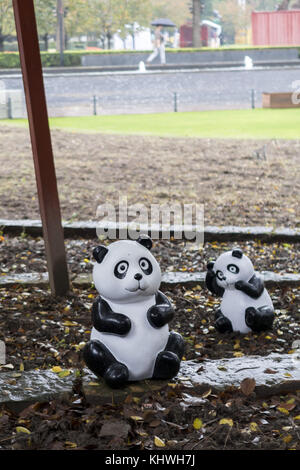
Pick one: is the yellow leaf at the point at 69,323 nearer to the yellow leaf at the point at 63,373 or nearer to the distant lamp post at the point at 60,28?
the yellow leaf at the point at 63,373

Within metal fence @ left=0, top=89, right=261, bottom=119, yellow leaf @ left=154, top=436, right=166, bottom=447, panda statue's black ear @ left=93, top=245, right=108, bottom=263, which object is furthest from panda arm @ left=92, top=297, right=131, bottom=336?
metal fence @ left=0, top=89, right=261, bottom=119

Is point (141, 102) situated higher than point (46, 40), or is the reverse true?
point (46, 40)

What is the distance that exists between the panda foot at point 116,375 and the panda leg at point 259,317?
3.70 ft

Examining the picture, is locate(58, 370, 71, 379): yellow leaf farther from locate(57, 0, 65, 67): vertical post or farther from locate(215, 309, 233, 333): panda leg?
locate(57, 0, 65, 67): vertical post

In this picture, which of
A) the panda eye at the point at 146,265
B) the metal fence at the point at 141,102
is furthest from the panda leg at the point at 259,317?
the metal fence at the point at 141,102

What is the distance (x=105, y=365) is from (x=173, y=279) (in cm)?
191

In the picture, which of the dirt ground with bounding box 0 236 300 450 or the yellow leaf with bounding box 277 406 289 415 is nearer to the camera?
the dirt ground with bounding box 0 236 300 450

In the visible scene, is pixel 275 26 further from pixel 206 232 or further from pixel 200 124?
pixel 206 232

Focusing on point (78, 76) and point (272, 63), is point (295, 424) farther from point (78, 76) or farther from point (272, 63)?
point (272, 63)

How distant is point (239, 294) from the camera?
404 cm

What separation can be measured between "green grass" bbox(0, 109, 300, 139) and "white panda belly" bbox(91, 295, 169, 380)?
967 centimetres

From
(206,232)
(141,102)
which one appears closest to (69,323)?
(206,232)

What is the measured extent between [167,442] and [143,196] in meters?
5.85

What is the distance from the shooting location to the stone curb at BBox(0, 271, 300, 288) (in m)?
5.00
